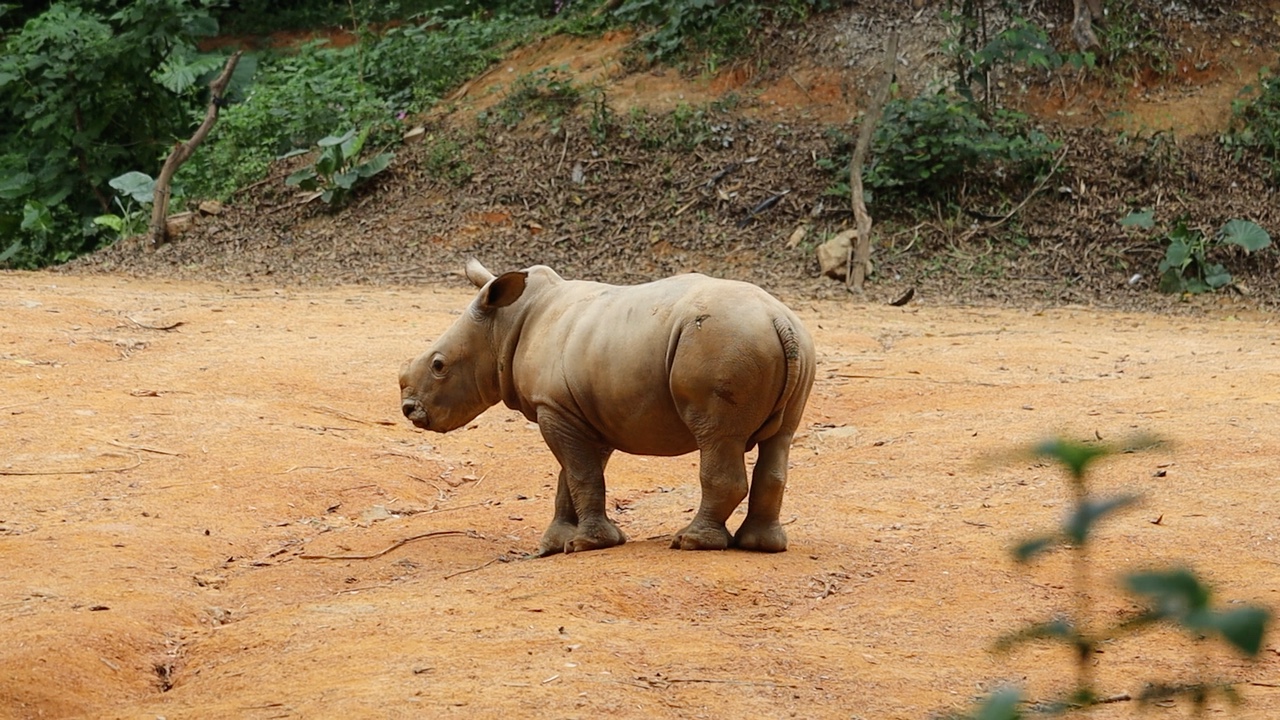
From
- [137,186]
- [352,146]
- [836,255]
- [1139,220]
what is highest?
[352,146]

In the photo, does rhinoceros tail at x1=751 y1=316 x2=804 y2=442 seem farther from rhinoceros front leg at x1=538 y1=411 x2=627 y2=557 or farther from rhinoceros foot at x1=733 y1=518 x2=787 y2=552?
rhinoceros front leg at x1=538 y1=411 x2=627 y2=557

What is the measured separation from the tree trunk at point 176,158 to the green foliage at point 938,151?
707 centimetres

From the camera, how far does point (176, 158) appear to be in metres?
17.8

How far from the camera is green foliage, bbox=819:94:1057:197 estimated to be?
17.3 metres

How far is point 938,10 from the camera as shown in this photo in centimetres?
1975

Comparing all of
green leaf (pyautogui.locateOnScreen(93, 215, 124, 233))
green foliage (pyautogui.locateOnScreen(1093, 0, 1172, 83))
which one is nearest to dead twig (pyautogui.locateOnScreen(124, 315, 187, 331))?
green leaf (pyautogui.locateOnScreen(93, 215, 124, 233))

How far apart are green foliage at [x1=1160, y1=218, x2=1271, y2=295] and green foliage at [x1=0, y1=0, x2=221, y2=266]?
1269 centimetres

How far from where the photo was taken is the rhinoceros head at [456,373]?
6.39 metres

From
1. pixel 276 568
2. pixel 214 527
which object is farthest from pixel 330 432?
pixel 276 568

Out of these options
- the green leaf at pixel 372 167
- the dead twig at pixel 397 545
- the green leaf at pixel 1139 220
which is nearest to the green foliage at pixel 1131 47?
the green leaf at pixel 1139 220

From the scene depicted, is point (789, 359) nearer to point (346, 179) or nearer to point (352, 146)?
point (346, 179)

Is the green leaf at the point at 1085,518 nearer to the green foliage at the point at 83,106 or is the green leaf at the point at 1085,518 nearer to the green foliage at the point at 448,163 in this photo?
the green foliage at the point at 448,163

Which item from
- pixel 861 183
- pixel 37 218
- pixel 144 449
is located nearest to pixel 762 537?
pixel 144 449

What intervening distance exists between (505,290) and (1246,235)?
12064mm
